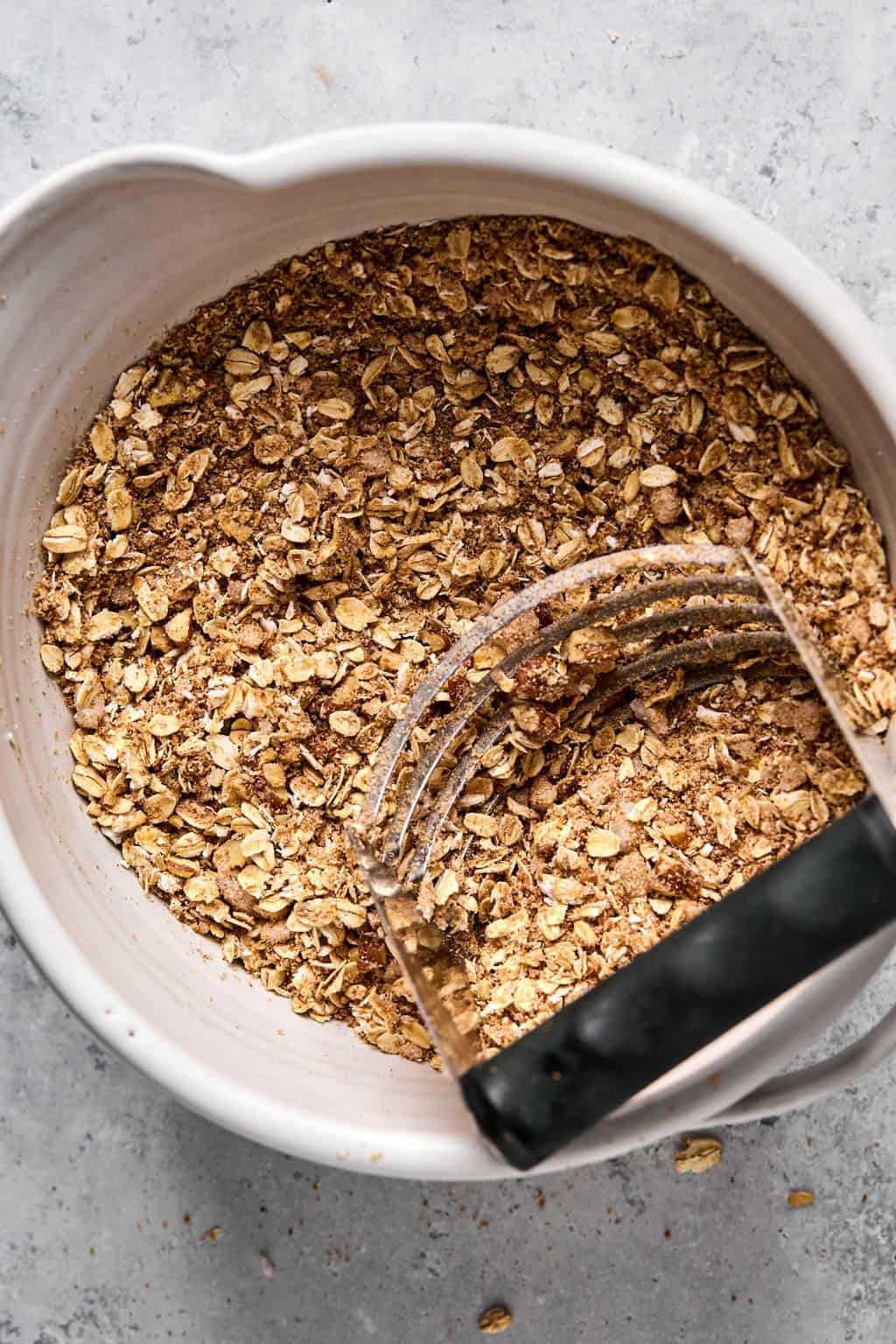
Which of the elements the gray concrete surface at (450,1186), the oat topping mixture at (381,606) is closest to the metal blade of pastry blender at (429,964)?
the oat topping mixture at (381,606)

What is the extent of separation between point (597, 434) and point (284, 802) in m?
0.39

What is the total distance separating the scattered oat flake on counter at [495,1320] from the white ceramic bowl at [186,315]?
331 mm

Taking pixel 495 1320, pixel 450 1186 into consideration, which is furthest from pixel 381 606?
pixel 495 1320

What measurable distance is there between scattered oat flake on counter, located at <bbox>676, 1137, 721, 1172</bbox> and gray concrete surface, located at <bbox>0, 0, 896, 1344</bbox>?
0.01 metres

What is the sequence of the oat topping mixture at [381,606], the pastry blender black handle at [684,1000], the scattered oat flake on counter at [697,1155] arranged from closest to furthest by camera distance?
the pastry blender black handle at [684,1000] < the oat topping mixture at [381,606] < the scattered oat flake on counter at [697,1155]

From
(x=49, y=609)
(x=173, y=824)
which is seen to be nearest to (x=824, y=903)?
(x=173, y=824)

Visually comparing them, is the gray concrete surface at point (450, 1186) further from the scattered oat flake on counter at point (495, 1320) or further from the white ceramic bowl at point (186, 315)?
the white ceramic bowl at point (186, 315)

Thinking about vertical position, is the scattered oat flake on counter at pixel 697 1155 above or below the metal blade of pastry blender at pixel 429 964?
below

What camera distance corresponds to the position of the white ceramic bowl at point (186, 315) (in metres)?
0.74

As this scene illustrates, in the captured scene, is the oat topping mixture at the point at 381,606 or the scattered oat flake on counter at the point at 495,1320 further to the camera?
the scattered oat flake on counter at the point at 495,1320

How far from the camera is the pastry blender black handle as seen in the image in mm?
700

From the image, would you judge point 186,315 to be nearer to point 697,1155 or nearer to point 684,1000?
point 684,1000

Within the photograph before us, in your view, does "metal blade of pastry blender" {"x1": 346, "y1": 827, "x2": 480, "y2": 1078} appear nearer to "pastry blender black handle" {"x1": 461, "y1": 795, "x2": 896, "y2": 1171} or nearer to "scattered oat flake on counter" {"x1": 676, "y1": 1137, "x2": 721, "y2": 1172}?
"pastry blender black handle" {"x1": 461, "y1": 795, "x2": 896, "y2": 1171}

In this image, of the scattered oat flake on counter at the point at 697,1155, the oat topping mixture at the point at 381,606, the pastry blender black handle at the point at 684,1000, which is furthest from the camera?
the scattered oat flake on counter at the point at 697,1155
